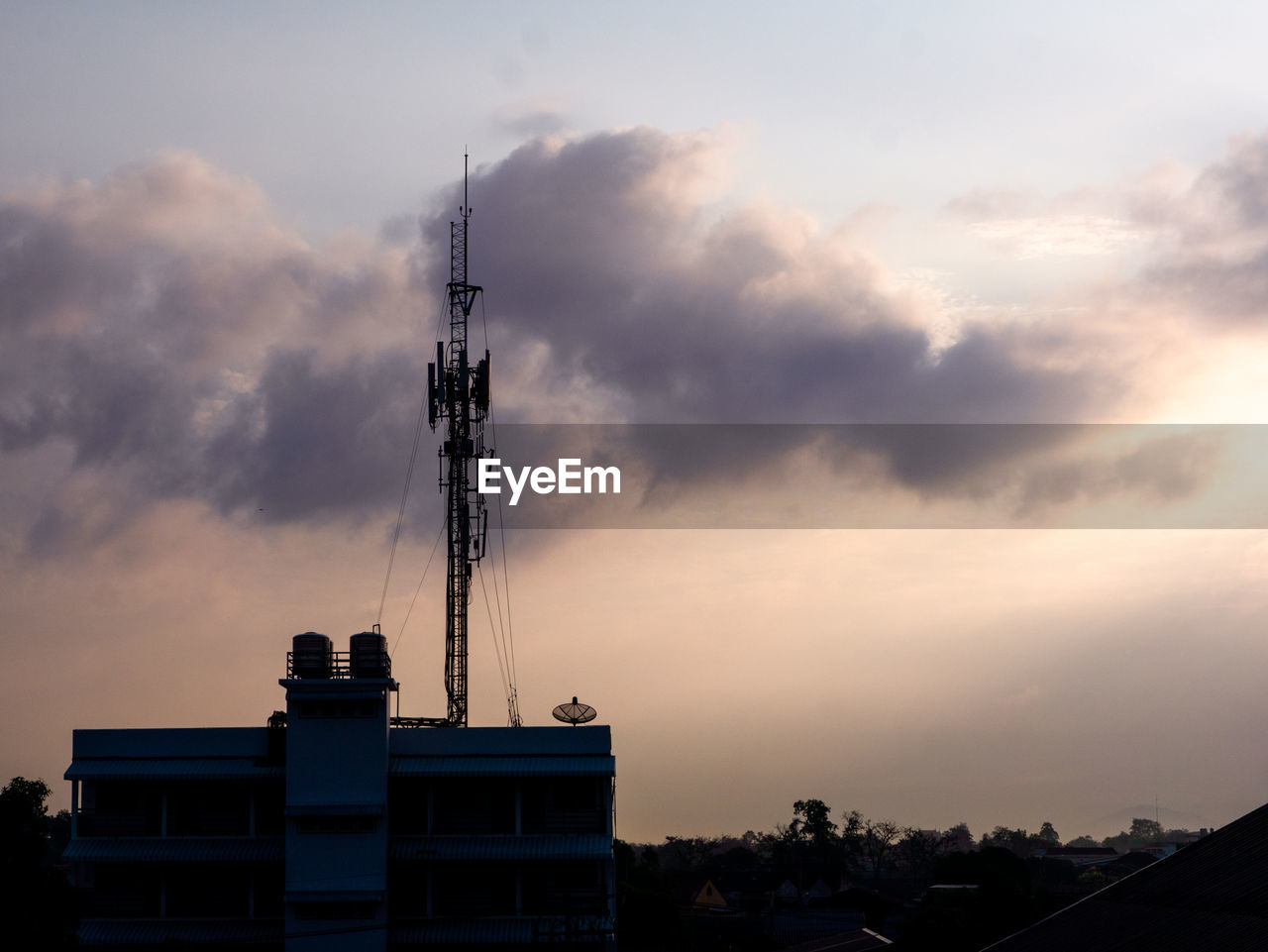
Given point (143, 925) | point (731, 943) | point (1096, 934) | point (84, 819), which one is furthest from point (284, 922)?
point (731, 943)

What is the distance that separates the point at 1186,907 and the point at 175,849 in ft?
153

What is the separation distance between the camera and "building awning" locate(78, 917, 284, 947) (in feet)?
210

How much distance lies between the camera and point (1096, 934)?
3925 cm

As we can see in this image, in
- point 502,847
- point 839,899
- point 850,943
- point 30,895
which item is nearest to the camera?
point 30,895

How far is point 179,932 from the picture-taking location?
210 feet

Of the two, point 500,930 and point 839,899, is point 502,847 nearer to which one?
point 500,930

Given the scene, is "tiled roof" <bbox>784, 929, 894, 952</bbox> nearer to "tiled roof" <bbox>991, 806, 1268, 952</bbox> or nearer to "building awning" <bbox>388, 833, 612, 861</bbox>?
"building awning" <bbox>388, 833, 612, 861</bbox>

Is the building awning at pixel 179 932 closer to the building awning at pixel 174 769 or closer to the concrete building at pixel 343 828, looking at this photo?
the concrete building at pixel 343 828

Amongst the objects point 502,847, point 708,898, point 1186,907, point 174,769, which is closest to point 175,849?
point 174,769

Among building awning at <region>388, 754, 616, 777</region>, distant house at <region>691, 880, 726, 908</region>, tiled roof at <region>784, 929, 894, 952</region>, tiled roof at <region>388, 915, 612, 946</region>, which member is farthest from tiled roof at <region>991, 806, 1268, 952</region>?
distant house at <region>691, 880, 726, 908</region>

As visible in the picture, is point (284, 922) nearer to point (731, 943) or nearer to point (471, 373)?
point (471, 373)

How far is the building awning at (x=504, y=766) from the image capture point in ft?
213

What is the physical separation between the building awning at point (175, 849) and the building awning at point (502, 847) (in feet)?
20.0

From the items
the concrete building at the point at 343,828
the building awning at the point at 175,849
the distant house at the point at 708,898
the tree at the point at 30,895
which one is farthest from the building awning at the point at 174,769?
the distant house at the point at 708,898
